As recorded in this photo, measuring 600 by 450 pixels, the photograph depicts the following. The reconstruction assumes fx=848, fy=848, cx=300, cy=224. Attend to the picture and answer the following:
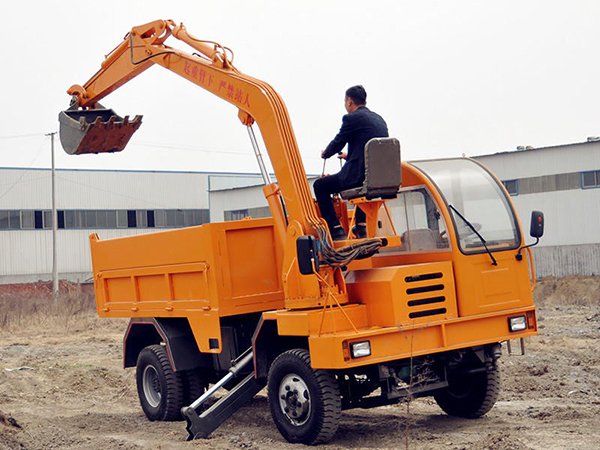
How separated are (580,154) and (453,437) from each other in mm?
26421

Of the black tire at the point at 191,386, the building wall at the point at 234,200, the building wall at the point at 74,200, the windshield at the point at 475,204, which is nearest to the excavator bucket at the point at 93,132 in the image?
the black tire at the point at 191,386

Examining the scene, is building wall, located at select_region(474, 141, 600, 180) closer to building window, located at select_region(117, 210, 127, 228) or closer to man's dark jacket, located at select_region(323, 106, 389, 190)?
building window, located at select_region(117, 210, 127, 228)

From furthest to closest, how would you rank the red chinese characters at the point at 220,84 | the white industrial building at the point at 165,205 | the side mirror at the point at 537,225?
the white industrial building at the point at 165,205 → the red chinese characters at the point at 220,84 → the side mirror at the point at 537,225

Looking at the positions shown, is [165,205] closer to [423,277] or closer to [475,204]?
[475,204]

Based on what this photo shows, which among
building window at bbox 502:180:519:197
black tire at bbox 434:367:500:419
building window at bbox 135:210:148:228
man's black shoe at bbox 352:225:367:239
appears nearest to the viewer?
man's black shoe at bbox 352:225:367:239

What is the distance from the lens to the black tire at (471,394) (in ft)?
29.2

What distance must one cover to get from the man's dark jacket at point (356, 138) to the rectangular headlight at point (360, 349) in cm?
156

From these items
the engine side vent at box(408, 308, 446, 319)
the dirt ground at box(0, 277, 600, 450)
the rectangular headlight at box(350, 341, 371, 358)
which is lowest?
the dirt ground at box(0, 277, 600, 450)

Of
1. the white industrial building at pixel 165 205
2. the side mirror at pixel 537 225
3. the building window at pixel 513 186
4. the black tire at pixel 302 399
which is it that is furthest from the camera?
the building window at pixel 513 186

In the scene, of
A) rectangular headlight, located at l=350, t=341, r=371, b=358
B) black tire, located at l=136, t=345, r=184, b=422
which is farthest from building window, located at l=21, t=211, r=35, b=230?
rectangular headlight, located at l=350, t=341, r=371, b=358

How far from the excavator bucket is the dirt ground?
3.47m

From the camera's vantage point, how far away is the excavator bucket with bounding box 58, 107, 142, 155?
10945 mm

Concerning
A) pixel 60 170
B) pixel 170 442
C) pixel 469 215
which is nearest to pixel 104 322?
pixel 170 442

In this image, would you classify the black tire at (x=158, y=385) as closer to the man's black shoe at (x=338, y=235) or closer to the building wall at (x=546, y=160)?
the man's black shoe at (x=338, y=235)
